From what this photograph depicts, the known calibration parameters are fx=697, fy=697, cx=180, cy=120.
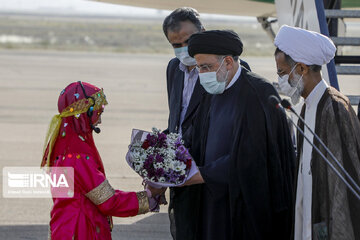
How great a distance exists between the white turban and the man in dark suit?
946 millimetres

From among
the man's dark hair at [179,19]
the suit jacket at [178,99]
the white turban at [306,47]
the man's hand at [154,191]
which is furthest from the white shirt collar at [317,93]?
the man's dark hair at [179,19]

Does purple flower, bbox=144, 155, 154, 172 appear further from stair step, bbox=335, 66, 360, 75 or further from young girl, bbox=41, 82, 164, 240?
stair step, bbox=335, 66, 360, 75

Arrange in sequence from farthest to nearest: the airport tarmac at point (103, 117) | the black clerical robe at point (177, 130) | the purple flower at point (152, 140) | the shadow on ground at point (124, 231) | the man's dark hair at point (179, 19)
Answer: the airport tarmac at point (103, 117)
the shadow on ground at point (124, 231)
the man's dark hair at point (179, 19)
the black clerical robe at point (177, 130)
the purple flower at point (152, 140)

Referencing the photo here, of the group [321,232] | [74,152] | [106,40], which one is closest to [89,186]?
[74,152]

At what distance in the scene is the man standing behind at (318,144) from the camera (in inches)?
147

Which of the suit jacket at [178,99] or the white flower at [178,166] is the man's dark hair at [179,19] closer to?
the suit jacket at [178,99]

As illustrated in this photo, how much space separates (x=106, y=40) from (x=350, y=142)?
5024cm

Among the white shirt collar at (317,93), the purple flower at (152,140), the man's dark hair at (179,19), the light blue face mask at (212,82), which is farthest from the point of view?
the man's dark hair at (179,19)

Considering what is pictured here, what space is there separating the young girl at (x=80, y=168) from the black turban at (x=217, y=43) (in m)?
0.74

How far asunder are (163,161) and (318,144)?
103 centimetres

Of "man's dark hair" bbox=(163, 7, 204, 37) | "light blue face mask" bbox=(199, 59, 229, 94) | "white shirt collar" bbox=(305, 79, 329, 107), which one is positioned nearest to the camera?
"white shirt collar" bbox=(305, 79, 329, 107)

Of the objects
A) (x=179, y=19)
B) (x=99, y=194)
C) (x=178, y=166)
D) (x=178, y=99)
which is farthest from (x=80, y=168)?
(x=179, y=19)

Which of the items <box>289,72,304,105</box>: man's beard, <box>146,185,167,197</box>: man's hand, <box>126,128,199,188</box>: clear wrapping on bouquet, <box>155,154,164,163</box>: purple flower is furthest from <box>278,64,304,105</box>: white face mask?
<box>146,185,167,197</box>: man's hand

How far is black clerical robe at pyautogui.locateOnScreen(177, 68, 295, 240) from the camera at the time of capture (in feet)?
14.1
